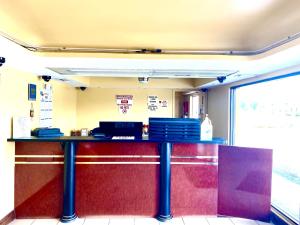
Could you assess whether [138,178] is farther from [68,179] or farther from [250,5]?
[250,5]

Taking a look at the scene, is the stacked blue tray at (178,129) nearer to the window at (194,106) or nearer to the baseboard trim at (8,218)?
the baseboard trim at (8,218)

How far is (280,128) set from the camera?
3650mm

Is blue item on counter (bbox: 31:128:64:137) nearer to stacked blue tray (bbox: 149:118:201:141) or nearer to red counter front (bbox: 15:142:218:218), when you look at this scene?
red counter front (bbox: 15:142:218:218)

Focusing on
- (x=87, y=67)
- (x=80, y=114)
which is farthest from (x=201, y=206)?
(x=80, y=114)

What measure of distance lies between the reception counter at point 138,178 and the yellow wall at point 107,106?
10.5 feet

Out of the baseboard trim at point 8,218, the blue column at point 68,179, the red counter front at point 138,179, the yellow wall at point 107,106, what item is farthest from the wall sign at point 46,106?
the yellow wall at point 107,106

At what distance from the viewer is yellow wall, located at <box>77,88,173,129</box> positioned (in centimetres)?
643

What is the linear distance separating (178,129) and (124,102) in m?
3.42

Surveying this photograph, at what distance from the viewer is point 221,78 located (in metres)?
4.34

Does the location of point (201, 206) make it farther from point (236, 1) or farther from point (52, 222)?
point (236, 1)

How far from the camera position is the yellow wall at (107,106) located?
643cm

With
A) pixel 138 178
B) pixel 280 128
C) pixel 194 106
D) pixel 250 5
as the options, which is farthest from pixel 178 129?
pixel 194 106

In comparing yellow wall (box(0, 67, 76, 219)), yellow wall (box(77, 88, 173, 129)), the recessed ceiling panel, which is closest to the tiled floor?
yellow wall (box(0, 67, 76, 219))

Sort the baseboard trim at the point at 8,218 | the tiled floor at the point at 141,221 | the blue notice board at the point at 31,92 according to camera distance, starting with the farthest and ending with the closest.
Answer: the blue notice board at the point at 31,92 < the tiled floor at the point at 141,221 < the baseboard trim at the point at 8,218
